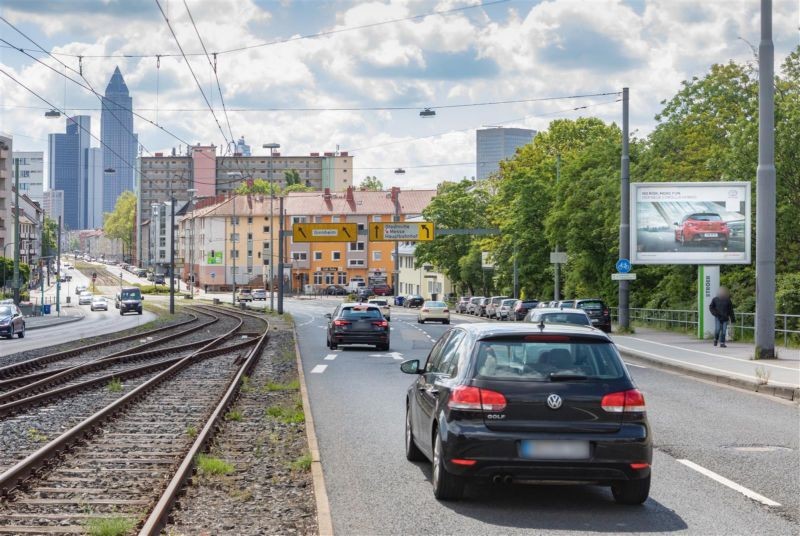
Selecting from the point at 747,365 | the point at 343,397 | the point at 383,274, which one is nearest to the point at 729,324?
the point at 747,365

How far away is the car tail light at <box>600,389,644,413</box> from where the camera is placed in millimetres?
8383

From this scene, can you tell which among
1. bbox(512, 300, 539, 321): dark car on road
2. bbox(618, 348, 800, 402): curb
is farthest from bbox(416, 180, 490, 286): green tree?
bbox(618, 348, 800, 402): curb

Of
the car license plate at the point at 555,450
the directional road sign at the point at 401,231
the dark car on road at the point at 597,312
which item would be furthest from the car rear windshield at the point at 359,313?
the directional road sign at the point at 401,231

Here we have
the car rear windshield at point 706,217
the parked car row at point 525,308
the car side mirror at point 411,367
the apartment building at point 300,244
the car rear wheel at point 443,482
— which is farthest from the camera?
the apartment building at point 300,244

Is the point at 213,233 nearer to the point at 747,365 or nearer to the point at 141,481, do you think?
the point at 747,365

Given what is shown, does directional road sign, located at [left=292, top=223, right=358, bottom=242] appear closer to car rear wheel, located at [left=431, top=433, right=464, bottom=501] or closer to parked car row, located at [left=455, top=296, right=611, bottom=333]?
parked car row, located at [left=455, top=296, right=611, bottom=333]

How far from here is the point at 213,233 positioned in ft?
505

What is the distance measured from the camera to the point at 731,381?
20.9 metres

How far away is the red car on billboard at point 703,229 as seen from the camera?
1411 inches

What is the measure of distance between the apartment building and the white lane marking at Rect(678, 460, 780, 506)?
13936 cm

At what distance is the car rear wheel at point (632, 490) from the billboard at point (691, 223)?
1106 inches

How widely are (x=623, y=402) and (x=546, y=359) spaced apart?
68 centimetres

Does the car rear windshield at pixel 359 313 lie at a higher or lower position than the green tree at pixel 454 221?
lower

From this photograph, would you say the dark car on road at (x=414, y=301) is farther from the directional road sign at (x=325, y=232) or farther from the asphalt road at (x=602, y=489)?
the asphalt road at (x=602, y=489)
